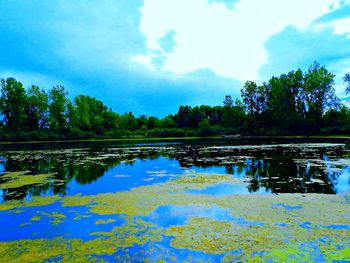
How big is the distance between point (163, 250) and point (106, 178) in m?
9.45

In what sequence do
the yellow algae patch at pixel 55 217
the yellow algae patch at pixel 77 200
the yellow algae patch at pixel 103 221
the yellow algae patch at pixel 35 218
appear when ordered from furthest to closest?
the yellow algae patch at pixel 77 200
the yellow algae patch at pixel 35 218
the yellow algae patch at pixel 55 217
the yellow algae patch at pixel 103 221

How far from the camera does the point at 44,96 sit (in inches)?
3061

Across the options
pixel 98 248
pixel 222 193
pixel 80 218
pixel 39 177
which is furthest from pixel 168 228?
pixel 39 177

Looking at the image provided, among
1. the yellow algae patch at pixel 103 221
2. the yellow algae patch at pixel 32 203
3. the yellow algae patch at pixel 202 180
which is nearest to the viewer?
the yellow algae patch at pixel 103 221

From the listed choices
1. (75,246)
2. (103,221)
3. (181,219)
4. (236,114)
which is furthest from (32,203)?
(236,114)

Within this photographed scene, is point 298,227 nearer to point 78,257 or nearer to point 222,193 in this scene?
point 222,193

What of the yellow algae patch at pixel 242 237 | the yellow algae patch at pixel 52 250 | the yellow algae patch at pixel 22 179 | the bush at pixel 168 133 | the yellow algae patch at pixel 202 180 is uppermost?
the bush at pixel 168 133

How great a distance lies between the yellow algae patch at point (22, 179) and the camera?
13.2 meters

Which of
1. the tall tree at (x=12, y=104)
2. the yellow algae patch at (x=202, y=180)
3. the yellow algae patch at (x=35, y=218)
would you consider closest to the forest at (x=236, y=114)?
the tall tree at (x=12, y=104)

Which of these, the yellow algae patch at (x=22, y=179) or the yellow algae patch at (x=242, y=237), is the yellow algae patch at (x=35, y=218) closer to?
the yellow algae patch at (x=242, y=237)

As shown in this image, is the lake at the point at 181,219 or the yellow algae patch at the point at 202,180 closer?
the lake at the point at 181,219

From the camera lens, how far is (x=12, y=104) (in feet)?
232

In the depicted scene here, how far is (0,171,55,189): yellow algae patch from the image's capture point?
13.2m

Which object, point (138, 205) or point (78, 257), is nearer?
point (78, 257)
